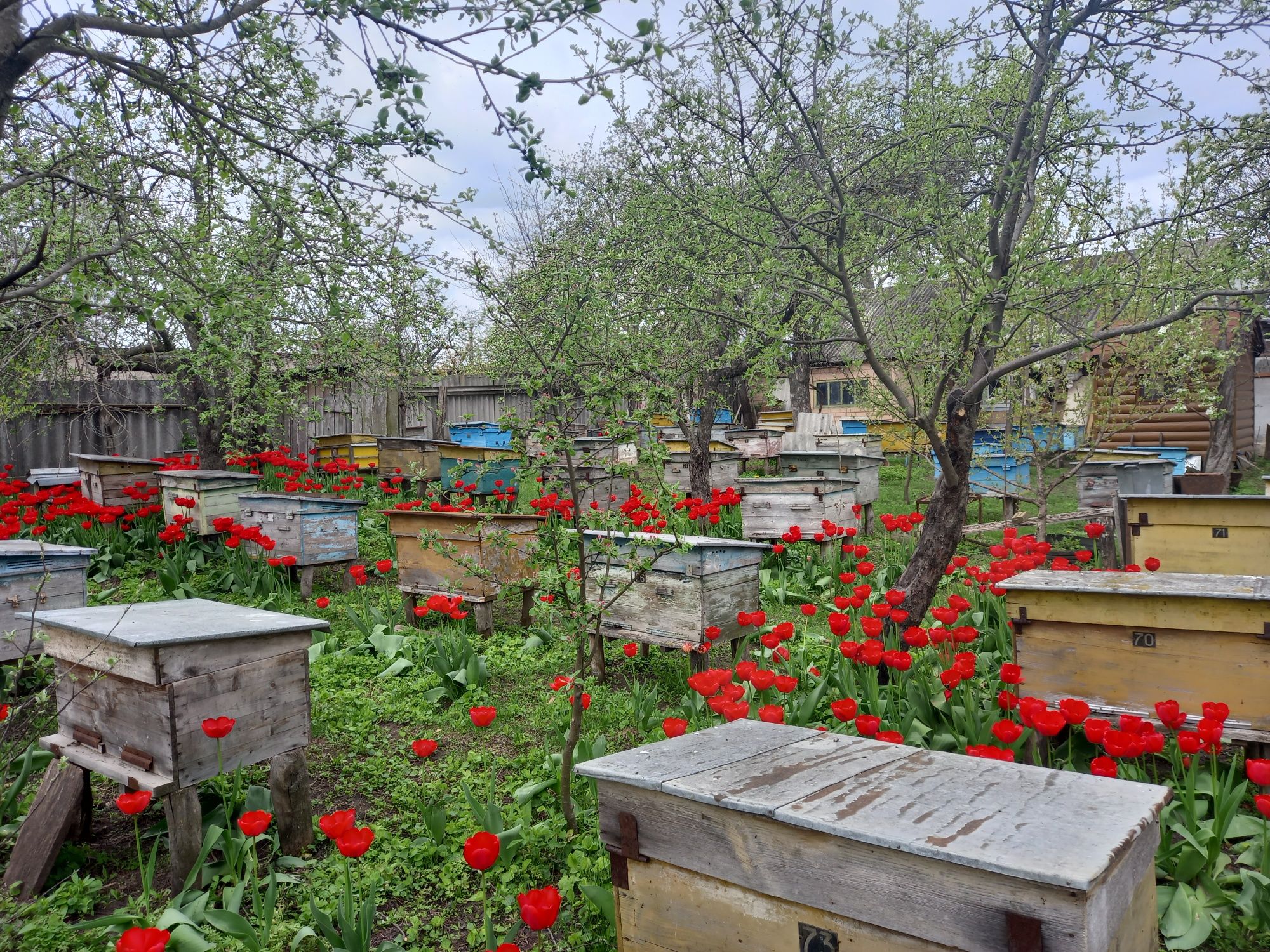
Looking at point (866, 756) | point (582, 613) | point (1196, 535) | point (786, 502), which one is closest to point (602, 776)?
point (866, 756)

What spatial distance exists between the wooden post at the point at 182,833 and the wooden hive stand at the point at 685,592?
263 cm

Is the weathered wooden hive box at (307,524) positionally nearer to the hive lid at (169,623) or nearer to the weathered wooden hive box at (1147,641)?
the hive lid at (169,623)

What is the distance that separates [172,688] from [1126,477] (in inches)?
399

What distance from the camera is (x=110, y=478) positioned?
958 cm

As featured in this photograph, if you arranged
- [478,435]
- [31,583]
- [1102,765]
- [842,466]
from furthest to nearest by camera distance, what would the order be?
[478,435] < [842,466] < [31,583] < [1102,765]

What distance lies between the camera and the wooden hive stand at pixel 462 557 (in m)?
7.01

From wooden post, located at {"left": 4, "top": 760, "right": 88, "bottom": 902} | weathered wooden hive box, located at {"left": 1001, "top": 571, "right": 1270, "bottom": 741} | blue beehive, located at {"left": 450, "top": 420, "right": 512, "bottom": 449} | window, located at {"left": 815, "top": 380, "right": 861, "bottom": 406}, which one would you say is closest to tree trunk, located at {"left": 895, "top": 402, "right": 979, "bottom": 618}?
weathered wooden hive box, located at {"left": 1001, "top": 571, "right": 1270, "bottom": 741}

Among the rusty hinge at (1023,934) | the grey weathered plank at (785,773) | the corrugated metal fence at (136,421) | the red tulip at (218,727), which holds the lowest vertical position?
the red tulip at (218,727)

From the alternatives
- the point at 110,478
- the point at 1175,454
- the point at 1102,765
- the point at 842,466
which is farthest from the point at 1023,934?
the point at 1175,454

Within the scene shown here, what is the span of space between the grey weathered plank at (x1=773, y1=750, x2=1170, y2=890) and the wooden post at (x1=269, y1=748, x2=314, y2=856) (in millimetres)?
2749

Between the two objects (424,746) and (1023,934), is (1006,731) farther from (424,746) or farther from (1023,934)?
(424,746)

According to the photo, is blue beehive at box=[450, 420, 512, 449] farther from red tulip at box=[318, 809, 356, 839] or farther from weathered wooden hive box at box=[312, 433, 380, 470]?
red tulip at box=[318, 809, 356, 839]

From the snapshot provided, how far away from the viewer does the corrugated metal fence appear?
11930mm

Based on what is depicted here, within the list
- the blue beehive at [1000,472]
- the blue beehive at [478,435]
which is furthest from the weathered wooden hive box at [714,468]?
the blue beehive at [478,435]
